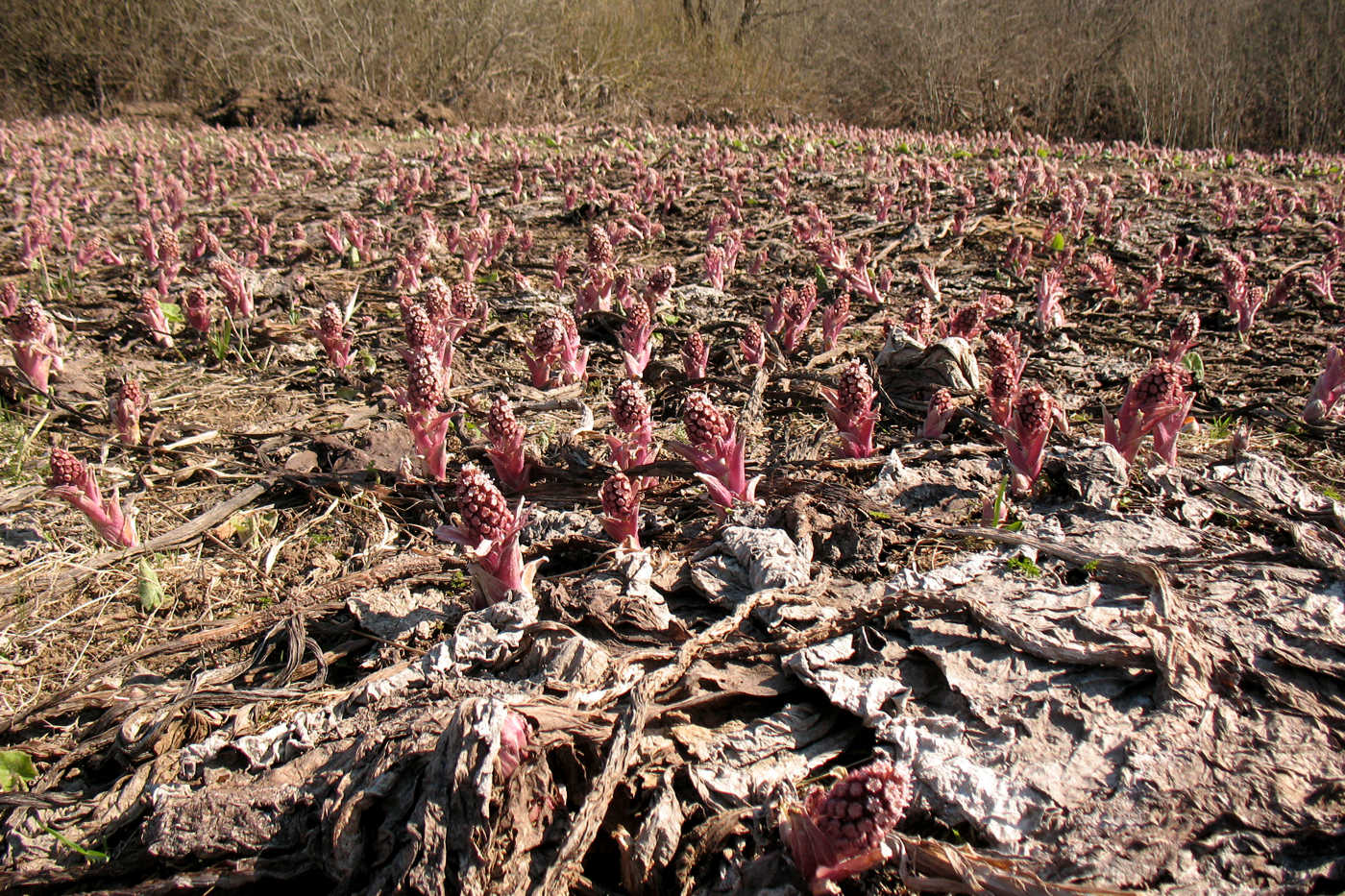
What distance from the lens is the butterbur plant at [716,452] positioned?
234cm

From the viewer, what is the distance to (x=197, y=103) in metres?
17.3

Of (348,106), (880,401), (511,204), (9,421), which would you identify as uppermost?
(348,106)

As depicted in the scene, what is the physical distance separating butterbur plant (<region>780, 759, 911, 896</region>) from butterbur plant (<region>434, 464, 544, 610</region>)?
1024mm

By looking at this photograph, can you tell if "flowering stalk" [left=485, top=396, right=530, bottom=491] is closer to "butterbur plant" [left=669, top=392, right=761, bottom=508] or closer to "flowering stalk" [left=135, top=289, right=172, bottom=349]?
"butterbur plant" [left=669, top=392, right=761, bottom=508]

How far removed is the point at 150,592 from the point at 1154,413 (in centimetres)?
325

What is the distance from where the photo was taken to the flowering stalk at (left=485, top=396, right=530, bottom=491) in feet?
8.66

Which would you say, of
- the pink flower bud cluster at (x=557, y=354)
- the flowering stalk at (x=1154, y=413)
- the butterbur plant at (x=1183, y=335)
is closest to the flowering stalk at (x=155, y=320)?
the pink flower bud cluster at (x=557, y=354)

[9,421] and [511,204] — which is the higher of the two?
[511,204]

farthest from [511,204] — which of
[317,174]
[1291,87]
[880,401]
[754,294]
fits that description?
[1291,87]

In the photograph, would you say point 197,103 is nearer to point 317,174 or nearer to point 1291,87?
point 317,174

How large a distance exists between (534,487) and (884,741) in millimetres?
1625

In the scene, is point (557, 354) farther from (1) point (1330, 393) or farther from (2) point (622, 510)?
(1) point (1330, 393)

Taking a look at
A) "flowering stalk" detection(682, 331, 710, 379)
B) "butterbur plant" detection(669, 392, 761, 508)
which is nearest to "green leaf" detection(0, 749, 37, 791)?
"butterbur plant" detection(669, 392, 761, 508)

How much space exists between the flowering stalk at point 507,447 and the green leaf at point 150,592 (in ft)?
3.67
